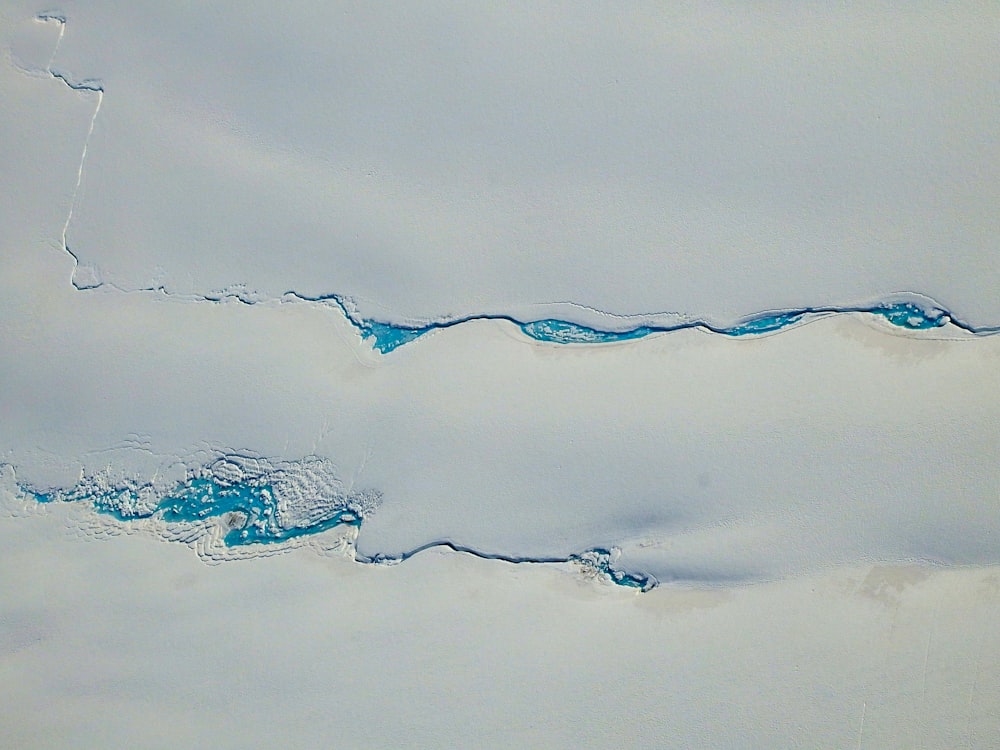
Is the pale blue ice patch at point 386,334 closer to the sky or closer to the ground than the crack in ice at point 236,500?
closer to the sky

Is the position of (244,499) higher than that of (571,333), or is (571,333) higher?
(571,333)

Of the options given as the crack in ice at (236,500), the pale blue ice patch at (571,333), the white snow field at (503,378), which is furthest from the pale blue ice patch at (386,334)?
the crack in ice at (236,500)

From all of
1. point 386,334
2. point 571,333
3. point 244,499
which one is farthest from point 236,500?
point 571,333

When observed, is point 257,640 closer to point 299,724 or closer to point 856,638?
point 299,724

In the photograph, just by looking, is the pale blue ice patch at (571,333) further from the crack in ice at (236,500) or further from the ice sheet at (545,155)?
the crack in ice at (236,500)

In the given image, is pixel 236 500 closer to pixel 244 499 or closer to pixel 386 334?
pixel 244 499

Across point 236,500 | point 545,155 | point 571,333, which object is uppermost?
point 545,155

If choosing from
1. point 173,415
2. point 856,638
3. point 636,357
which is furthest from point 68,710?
Answer: point 856,638

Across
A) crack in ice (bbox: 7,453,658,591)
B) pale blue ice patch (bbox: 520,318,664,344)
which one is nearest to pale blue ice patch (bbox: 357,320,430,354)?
pale blue ice patch (bbox: 520,318,664,344)

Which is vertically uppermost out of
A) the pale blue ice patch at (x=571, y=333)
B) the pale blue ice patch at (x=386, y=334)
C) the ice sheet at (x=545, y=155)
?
the ice sheet at (x=545, y=155)
